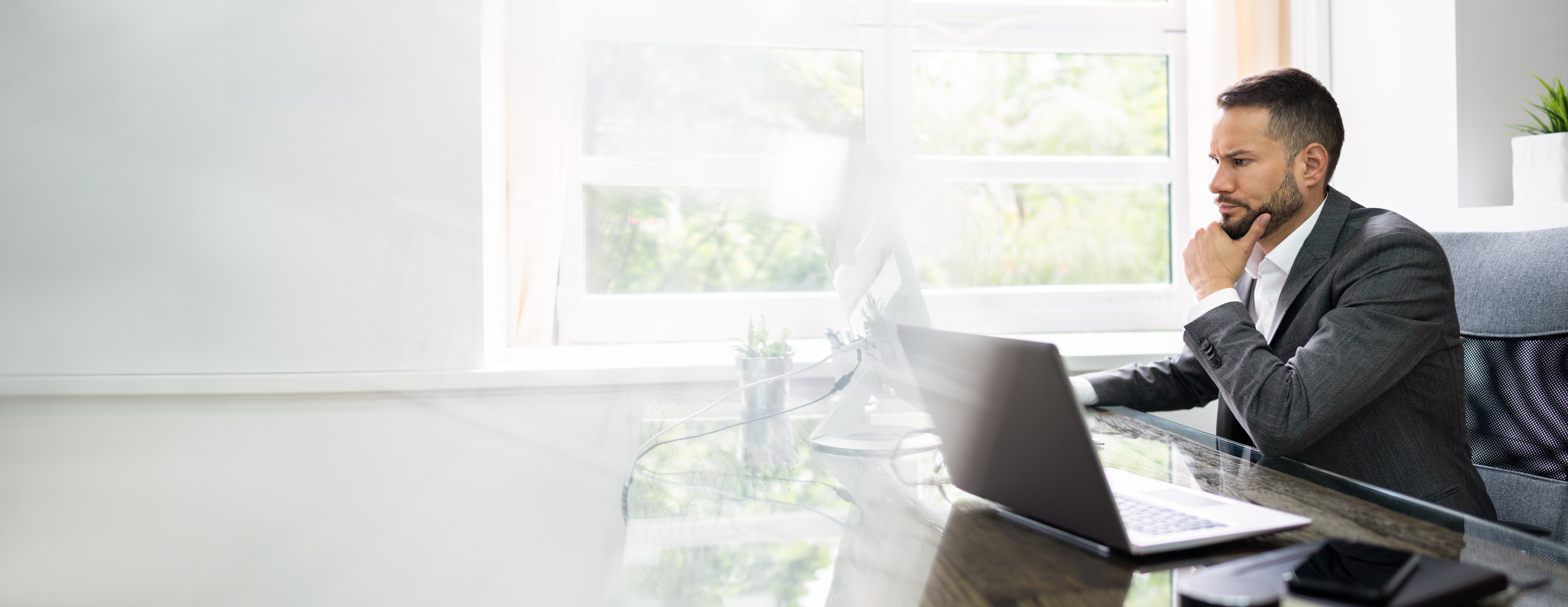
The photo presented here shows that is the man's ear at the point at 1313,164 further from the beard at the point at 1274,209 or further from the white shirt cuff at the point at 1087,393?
the white shirt cuff at the point at 1087,393

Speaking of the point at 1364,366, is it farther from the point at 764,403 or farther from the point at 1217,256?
the point at 764,403

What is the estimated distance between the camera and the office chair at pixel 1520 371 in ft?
4.48

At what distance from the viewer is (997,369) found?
797 millimetres

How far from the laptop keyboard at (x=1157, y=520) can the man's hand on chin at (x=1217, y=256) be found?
2.03 ft

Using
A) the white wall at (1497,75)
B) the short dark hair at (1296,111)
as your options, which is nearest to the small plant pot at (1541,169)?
the white wall at (1497,75)

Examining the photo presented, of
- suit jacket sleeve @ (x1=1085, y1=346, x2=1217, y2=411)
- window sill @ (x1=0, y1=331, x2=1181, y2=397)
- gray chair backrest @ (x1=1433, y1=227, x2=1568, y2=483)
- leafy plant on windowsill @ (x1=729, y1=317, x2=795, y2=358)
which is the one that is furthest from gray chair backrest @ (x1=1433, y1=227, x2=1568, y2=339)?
leafy plant on windowsill @ (x1=729, y1=317, x2=795, y2=358)

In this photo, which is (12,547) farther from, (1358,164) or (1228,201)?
(1358,164)

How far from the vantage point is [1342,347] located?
3.99 feet

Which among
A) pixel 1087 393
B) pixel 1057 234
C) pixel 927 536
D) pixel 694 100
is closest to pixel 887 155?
pixel 694 100

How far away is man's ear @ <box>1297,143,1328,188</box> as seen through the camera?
1471 millimetres

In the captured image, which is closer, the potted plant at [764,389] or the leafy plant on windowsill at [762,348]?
the potted plant at [764,389]

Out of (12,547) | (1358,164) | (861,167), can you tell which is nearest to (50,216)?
(12,547)

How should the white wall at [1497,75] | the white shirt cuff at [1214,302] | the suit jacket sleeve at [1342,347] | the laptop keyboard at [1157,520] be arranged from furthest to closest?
the white wall at [1497,75] → the white shirt cuff at [1214,302] → the suit jacket sleeve at [1342,347] → the laptop keyboard at [1157,520]

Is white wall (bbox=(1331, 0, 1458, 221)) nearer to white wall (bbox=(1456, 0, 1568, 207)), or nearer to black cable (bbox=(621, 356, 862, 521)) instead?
white wall (bbox=(1456, 0, 1568, 207))
